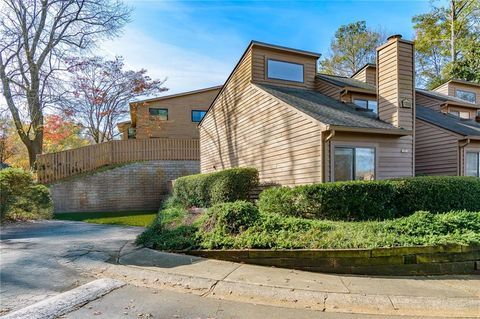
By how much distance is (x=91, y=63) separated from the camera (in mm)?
19953

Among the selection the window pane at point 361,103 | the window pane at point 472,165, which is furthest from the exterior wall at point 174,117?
the window pane at point 472,165

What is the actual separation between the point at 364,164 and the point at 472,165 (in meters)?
5.04

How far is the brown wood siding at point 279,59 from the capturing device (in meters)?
12.2

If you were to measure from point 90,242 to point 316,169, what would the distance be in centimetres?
585

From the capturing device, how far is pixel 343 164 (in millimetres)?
8727

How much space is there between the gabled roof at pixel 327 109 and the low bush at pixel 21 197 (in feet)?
29.5

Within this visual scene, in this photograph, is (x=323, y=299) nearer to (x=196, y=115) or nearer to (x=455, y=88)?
(x=196, y=115)

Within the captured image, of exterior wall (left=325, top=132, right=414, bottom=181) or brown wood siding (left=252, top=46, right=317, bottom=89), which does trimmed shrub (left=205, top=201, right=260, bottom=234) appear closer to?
exterior wall (left=325, top=132, right=414, bottom=181)

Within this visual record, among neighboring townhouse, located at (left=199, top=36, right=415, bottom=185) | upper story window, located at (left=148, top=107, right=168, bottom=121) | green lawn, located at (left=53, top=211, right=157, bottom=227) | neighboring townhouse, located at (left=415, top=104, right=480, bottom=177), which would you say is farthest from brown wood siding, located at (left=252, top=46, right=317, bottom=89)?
upper story window, located at (left=148, top=107, right=168, bottom=121)

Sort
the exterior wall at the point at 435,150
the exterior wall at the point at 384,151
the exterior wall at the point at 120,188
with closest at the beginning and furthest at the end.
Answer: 1. the exterior wall at the point at 384,151
2. the exterior wall at the point at 435,150
3. the exterior wall at the point at 120,188

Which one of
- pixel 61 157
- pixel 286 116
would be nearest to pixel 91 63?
pixel 61 157

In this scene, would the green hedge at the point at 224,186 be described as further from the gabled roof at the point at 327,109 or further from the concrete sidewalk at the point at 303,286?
the concrete sidewalk at the point at 303,286

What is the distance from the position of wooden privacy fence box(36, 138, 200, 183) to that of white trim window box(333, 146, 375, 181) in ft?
36.8

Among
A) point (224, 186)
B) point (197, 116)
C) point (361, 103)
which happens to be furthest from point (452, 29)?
point (224, 186)
